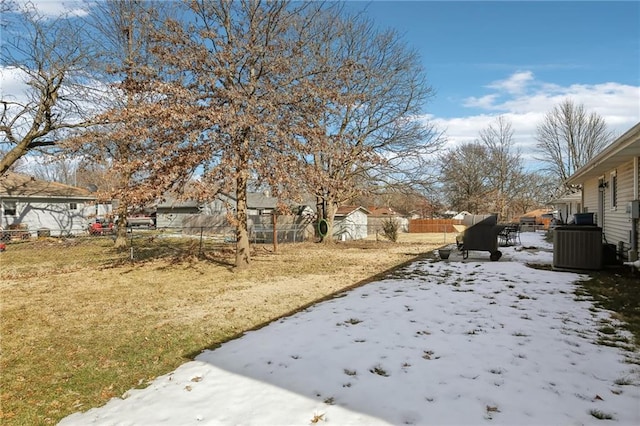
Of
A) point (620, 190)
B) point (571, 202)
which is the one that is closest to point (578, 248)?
point (620, 190)

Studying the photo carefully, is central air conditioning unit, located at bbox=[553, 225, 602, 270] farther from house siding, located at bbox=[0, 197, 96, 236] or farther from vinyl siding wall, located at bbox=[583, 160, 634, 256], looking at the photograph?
house siding, located at bbox=[0, 197, 96, 236]

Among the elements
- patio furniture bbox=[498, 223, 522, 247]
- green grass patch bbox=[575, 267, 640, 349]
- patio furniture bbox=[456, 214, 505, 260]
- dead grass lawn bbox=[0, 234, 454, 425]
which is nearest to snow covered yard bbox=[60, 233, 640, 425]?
green grass patch bbox=[575, 267, 640, 349]

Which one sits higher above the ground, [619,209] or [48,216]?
[619,209]

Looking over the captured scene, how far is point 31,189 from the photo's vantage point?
22.4m

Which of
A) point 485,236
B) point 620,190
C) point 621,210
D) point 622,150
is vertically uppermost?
point 622,150

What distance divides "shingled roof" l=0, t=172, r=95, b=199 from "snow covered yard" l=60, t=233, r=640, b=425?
22359mm

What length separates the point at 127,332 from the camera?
4.84m

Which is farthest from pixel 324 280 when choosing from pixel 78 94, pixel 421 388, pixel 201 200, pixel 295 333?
pixel 78 94

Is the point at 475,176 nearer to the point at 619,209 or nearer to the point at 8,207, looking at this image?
the point at 619,209

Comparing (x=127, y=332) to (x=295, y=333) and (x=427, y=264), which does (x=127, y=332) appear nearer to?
(x=295, y=333)

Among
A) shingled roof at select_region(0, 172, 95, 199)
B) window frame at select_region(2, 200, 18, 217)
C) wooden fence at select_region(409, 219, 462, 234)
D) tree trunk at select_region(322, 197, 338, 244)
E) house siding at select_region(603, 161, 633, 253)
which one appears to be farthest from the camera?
wooden fence at select_region(409, 219, 462, 234)

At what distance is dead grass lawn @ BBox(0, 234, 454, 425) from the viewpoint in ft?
11.0

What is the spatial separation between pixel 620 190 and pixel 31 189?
28.7 metres

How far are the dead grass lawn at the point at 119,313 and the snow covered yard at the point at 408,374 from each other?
436 mm
